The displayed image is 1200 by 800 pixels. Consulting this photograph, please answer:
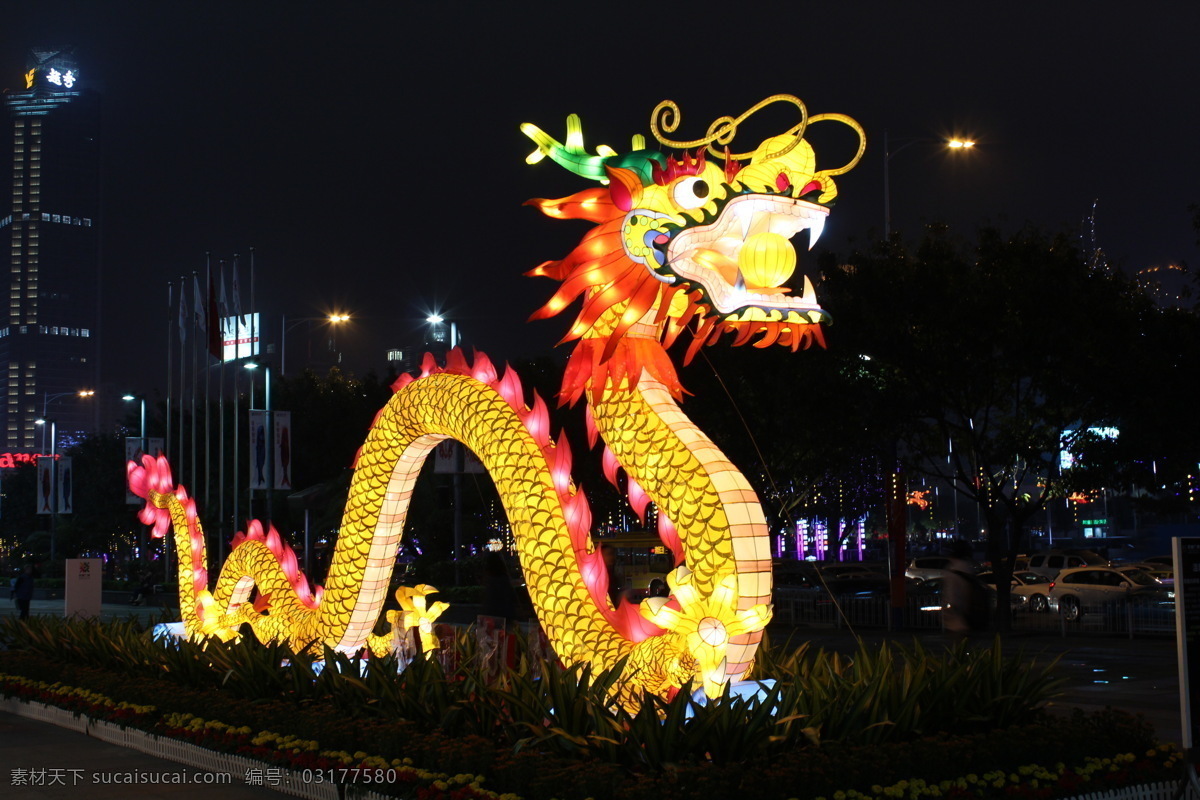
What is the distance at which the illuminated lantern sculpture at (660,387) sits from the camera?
7.20 m

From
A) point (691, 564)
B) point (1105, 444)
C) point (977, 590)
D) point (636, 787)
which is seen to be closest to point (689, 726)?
point (636, 787)

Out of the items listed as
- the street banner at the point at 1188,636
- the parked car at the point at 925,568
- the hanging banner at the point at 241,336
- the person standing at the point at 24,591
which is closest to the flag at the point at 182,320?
the hanging banner at the point at 241,336

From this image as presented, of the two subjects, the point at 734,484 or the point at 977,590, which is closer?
the point at 734,484

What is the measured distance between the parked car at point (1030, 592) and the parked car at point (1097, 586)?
0.82 meters

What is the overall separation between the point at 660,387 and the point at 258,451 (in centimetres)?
1993

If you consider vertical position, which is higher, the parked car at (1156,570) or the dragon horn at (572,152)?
the dragon horn at (572,152)

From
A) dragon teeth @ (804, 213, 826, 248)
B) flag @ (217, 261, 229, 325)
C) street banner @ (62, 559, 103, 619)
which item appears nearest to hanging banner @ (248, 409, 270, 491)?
flag @ (217, 261, 229, 325)

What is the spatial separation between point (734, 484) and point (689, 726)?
144 cm

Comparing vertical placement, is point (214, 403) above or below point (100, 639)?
above

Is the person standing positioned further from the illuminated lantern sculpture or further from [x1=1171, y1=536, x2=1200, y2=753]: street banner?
[x1=1171, y1=536, x2=1200, y2=753]: street banner

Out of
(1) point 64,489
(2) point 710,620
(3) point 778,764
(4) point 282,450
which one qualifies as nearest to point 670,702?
(2) point 710,620

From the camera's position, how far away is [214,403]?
51.3 m

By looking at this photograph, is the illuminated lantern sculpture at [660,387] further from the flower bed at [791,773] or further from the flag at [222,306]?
the flag at [222,306]

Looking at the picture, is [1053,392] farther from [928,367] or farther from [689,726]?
[689,726]
